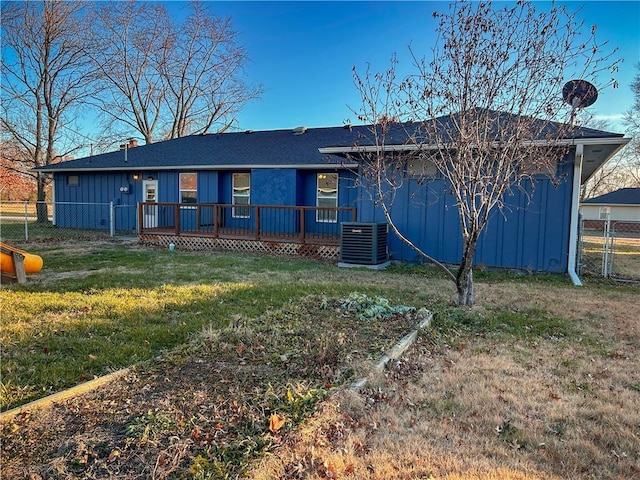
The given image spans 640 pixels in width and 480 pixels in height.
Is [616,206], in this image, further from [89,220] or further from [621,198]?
[89,220]

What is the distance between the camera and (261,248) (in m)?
11.2

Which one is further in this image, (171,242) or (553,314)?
(171,242)

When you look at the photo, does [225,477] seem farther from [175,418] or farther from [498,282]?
[498,282]

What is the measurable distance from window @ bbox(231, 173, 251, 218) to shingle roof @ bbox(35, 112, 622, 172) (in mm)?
641

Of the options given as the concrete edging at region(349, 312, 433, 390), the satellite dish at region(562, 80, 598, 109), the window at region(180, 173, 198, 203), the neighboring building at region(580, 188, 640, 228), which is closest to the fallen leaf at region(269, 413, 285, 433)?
the concrete edging at region(349, 312, 433, 390)

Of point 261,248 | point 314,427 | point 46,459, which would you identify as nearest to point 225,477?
point 314,427

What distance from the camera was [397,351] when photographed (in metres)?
3.75

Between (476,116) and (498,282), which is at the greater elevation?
(476,116)

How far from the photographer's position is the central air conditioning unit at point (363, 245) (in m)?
8.85

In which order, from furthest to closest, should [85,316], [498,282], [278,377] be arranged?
1. [498,282]
2. [85,316]
3. [278,377]

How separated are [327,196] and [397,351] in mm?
9250

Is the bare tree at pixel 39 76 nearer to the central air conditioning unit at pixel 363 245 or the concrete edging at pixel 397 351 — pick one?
the central air conditioning unit at pixel 363 245

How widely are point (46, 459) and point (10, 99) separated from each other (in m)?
24.8

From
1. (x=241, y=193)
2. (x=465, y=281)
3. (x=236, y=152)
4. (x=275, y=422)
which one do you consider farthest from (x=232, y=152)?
(x=275, y=422)
